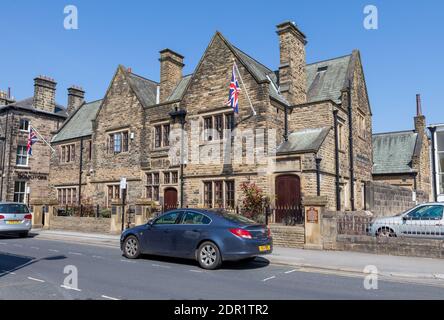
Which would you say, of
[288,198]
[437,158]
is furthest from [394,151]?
[288,198]

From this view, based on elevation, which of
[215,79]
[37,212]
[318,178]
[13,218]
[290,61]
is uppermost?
[290,61]

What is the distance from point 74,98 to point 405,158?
30.7m

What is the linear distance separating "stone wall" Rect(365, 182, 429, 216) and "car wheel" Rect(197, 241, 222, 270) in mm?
13141

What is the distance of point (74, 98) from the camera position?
36844 mm

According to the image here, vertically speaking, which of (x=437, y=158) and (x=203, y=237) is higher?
(x=437, y=158)

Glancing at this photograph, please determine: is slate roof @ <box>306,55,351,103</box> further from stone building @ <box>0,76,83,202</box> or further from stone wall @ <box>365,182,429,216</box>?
stone building @ <box>0,76,83,202</box>

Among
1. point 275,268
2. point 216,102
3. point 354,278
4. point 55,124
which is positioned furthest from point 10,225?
point 55,124

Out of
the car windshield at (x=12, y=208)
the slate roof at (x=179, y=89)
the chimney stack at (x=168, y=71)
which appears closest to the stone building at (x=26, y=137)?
the chimney stack at (x=168, y=71)

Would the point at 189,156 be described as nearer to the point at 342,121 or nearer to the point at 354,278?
the point at 342,121

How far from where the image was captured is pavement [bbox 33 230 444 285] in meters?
9.41

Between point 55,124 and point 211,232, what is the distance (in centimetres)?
3174

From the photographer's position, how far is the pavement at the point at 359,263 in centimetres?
941

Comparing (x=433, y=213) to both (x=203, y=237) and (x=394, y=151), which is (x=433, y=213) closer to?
(x=203, y=237)
